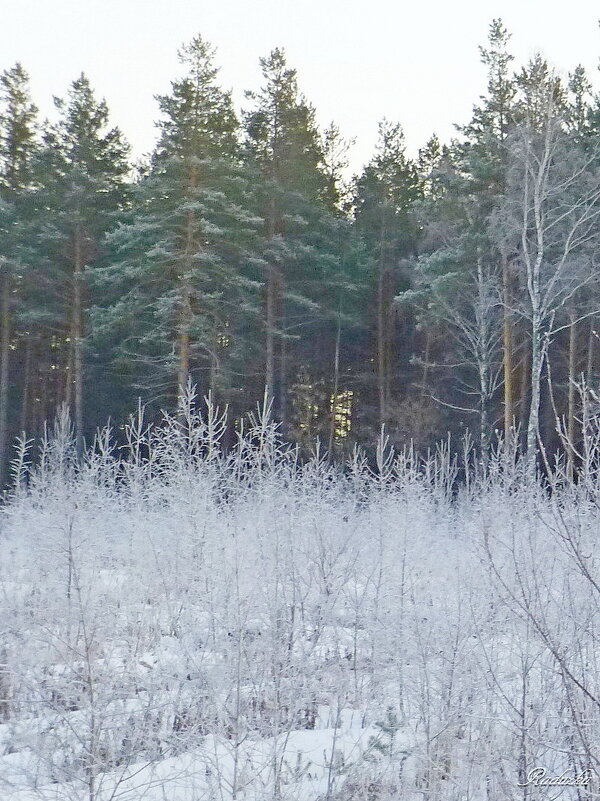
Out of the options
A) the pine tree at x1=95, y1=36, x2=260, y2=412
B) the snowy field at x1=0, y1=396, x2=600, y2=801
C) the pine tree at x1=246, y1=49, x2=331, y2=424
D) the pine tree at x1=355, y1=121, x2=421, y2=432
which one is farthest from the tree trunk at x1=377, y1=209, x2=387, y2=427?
the snowy field at x1=0, y1=396, x2=600, y2=801

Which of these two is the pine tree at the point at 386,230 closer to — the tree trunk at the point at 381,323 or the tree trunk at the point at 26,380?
the tree trunk at the point at 381,323

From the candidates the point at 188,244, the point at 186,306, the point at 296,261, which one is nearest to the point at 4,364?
the point at 186,306

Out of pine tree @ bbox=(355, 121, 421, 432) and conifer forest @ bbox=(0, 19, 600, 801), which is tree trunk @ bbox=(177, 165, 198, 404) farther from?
pine tree @ bbox=(355, 121, 421, 432)

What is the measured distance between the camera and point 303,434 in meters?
25.3

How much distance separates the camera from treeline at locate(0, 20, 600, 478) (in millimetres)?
19344

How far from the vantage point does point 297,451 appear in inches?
664

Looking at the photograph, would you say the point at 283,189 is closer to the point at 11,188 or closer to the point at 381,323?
the point at 381,323

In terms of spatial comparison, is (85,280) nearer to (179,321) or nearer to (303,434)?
(179,321)

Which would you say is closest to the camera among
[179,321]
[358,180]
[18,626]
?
[18,626]

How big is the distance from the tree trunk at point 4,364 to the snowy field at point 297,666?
14.7 meters

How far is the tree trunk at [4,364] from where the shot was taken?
22.7m

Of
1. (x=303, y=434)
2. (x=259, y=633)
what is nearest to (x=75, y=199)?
(x=303, y=434)

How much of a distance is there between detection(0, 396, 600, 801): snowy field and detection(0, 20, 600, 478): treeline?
9.99m

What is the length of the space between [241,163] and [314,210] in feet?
8.77
